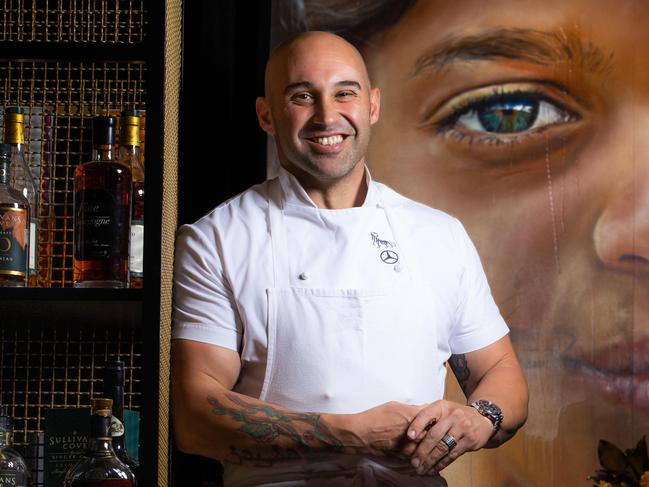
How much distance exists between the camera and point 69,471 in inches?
65.5

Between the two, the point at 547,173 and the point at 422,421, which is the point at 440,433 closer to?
the point at 422,421

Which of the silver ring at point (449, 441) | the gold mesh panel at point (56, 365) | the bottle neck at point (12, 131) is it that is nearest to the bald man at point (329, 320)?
the silver ring at point (449, 441)

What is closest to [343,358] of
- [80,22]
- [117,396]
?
[117,396]

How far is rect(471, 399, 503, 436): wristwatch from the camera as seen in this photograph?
6.26ft

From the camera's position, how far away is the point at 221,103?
6.63ft

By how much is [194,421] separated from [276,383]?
0.17m

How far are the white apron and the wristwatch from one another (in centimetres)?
9

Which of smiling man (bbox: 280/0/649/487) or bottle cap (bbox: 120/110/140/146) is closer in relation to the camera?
bottle cap (bbox: 120/110/140/146)

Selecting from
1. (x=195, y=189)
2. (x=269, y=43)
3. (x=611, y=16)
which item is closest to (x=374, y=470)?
(x=195, y=189)

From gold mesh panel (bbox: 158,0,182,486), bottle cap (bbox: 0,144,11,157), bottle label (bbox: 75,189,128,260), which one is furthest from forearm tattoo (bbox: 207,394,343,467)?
bottle cap (bbox: 0,144,11,157)

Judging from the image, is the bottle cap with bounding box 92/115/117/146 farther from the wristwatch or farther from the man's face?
the wristwatch

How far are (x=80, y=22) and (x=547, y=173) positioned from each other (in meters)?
0.95

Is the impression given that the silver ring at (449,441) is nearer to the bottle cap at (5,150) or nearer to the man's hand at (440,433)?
the man's hand at (440,433)

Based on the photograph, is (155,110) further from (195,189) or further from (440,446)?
(440,446)
